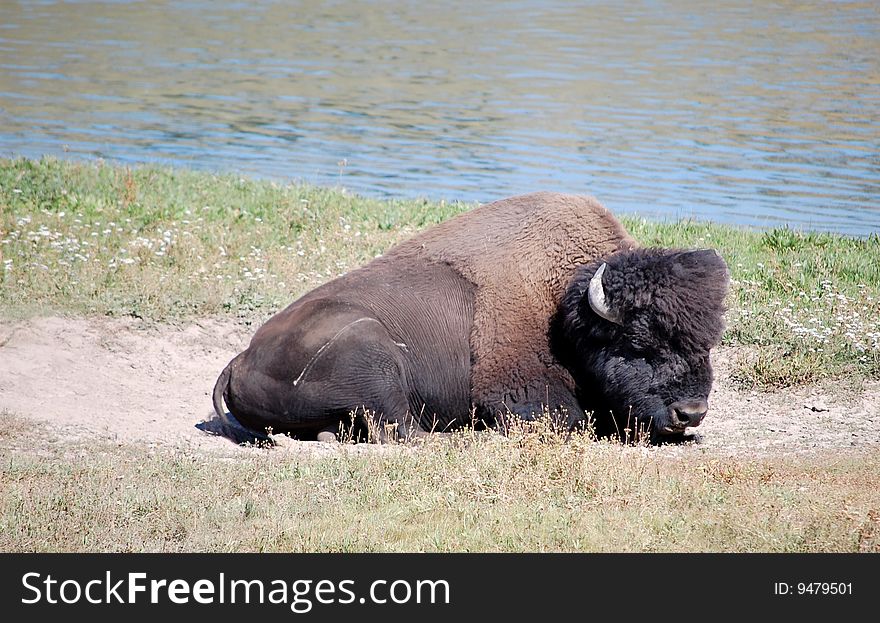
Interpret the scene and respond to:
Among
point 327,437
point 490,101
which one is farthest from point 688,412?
point 490,101

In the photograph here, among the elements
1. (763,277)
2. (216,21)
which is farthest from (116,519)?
(216,21)

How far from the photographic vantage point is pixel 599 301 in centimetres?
783

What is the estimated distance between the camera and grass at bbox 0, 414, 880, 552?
18.4 ft

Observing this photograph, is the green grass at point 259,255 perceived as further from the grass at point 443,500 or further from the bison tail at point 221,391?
the grass at point 443,500

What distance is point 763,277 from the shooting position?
38.5 feet

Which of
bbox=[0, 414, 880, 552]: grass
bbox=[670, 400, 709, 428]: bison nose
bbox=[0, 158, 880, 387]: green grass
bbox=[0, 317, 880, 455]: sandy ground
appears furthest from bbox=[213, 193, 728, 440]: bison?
bbox=[0, 158, 880, 387]: green grass

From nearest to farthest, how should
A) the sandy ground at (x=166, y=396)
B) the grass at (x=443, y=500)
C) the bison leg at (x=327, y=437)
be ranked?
the grass at (x=443, y=500), the sandy ground at (x=166, y=396), the bison leg at (x=327, y=437)

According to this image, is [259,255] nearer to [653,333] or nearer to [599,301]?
[599,301]

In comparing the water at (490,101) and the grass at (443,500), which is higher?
the grass at (443,500)

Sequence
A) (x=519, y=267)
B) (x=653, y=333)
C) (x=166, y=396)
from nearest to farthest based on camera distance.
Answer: (x=653, y=333) < (x=519, y=267) < (x=166, y=396)

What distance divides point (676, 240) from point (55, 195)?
7.79 meters

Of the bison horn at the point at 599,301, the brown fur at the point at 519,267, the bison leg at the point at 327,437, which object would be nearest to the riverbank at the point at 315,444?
the bison leg at the point at 327,437

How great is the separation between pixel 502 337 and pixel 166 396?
2914 millimetres

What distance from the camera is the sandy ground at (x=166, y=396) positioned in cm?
796
